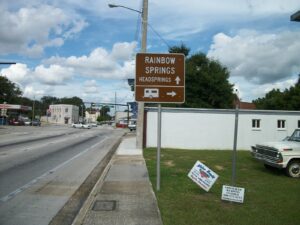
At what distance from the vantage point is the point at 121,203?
899cm

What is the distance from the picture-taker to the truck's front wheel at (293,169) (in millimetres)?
13812

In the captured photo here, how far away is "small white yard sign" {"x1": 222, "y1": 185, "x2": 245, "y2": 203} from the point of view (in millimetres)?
8839

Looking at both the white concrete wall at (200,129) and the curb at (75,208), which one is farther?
the white concrete wall at (200,129)

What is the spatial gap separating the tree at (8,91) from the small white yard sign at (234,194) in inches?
4166

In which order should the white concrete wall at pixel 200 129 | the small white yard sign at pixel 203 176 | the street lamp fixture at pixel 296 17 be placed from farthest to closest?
the white concrete wall at pixel 200 129 < the small white yard sign at pixel 203 176 < the street lamp fixture at pixel 296 17

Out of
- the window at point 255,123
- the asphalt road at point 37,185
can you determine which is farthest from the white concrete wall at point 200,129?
the asphalt road at point 37,185

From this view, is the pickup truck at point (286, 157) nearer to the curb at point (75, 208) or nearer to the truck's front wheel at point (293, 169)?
the truck's front wheel at point (293, 169)

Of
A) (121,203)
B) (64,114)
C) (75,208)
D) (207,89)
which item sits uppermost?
(207,89)

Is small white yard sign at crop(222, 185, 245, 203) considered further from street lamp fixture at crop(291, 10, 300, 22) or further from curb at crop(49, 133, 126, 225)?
street lamp fixture at crop(291, 10, 300, 22)

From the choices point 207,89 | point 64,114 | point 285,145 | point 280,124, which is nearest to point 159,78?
point 285,145

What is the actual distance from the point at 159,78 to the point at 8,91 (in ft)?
363

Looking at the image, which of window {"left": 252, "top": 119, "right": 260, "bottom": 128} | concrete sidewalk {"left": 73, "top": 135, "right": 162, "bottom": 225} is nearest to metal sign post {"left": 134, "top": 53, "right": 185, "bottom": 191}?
concrete sidewalk {"left": 73, "top": 135, "right": 162, "bottom": 225}

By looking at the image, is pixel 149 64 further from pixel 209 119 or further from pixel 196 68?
pixel 196 68

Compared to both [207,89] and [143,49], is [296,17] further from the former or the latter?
[207,89]
